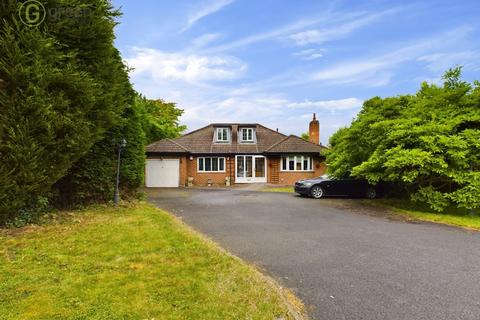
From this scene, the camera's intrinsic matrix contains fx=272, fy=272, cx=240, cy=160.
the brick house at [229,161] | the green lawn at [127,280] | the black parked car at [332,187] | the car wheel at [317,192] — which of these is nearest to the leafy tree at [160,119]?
the brick house at [229,161]

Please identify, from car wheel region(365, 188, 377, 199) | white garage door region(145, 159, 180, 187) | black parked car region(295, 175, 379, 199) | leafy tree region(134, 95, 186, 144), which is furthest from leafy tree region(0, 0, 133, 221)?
leafy tree region(134, 95, 186, 144)

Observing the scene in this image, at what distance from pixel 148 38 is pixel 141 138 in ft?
15.2

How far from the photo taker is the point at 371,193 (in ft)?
49.6

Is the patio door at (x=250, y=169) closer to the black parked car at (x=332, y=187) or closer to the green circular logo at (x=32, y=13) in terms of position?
the black parked car at (x=332, y=187)

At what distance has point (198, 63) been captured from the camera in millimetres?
15445

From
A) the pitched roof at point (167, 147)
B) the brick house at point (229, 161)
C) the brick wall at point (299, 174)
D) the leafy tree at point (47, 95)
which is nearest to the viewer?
the leafy tree at point (47, 95)

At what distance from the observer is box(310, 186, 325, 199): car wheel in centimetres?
1474

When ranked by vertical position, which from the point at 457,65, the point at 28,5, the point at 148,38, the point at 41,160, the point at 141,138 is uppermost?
the point at 148,38

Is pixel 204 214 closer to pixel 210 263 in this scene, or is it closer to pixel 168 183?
pixel 210 263

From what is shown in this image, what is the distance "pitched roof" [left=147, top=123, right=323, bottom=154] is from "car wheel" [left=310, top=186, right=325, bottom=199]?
850 centimetres

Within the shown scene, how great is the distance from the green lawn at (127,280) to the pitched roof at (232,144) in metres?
16.6

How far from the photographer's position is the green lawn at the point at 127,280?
3049mm

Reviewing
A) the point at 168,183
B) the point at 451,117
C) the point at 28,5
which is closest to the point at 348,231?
the point at 451,117

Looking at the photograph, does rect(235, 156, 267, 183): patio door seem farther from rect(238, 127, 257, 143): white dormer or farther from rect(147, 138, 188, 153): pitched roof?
rect(147, 138, 188, 153): pitched roof
